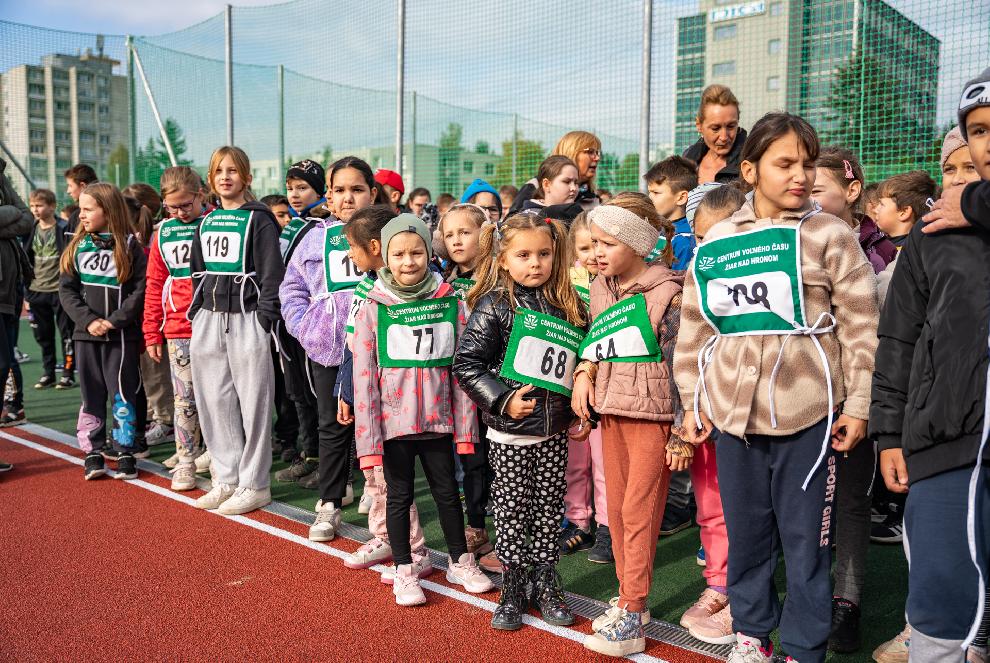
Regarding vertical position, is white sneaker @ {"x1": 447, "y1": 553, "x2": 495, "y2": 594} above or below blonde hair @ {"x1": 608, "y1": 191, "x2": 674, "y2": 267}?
below

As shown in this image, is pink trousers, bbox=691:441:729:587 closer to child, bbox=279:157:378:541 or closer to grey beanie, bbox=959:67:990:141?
grey beanie, bbox=959:67:990:141

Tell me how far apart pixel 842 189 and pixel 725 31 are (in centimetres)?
543

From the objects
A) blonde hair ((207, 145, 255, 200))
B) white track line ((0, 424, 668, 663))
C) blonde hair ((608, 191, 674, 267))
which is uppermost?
blonde hair ((207, 145, 255, 200))

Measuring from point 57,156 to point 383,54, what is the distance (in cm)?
880

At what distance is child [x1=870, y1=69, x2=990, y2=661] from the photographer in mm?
2041

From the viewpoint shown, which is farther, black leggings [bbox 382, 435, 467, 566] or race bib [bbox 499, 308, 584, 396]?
black leggings [bbox 382, 435, 467, 566]

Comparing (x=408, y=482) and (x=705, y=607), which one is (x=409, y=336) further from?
(x=705, y=607)

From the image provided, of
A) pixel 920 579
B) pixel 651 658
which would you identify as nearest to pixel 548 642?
pixel 651 658

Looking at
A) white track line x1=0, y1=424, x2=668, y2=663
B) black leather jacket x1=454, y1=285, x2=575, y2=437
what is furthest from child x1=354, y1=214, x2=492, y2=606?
black leather jacket x1=454, y1=285, x2=575, y2=437

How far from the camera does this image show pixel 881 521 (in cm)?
451

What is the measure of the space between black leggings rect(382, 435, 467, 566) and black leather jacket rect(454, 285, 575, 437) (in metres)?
0.40

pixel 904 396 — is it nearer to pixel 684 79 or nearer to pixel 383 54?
pixel 684 79

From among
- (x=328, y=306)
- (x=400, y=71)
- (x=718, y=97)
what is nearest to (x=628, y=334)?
(x=328, y=306)

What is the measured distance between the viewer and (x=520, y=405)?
3230 millimetres
